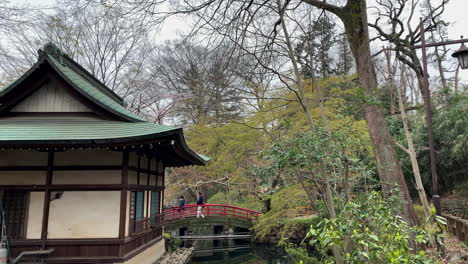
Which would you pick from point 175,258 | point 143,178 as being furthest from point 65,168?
point 175,258

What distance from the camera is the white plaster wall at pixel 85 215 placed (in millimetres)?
6309

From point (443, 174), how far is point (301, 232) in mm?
6932

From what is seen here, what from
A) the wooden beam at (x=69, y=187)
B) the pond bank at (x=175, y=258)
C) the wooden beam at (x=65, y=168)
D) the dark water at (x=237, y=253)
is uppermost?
the wooden beam at (x=65, y=168)

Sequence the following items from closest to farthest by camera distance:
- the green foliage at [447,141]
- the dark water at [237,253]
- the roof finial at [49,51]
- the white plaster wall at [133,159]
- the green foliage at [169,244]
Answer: the roof finial at [49,51]
the white plaster wall at [133,159]
the green foliage at [447,141]
the green foliage at [169,244]
the dark water at [237,253]

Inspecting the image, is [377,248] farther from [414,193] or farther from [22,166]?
[414,193]

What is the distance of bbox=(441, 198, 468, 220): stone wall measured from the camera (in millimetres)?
11035

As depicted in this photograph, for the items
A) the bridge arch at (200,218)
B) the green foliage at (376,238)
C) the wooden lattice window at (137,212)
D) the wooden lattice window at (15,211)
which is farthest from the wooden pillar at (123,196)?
the bridge arch at (200,218)

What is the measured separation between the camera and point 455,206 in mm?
12188

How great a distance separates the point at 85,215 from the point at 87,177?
82 centimetres

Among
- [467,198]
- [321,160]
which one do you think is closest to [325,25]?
[321,160]

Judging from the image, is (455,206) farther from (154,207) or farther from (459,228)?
(154,207)

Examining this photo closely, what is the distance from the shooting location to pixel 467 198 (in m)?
11.9

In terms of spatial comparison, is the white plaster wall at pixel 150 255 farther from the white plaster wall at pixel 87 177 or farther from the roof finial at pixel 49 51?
the roof finial at pixel 49 51

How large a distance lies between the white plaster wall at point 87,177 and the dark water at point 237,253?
7.25 metres
